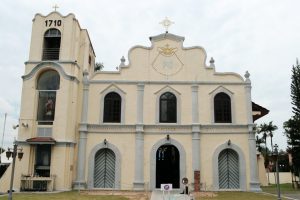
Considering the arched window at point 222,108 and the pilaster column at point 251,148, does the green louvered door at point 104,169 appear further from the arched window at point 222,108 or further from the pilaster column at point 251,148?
the pilaster column at point 251,148

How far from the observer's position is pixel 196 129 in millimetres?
22344

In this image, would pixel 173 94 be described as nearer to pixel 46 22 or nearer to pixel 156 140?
pixel 156 140

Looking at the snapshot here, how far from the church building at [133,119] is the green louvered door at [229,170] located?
7 centimetres

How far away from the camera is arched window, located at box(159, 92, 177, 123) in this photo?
23.0m

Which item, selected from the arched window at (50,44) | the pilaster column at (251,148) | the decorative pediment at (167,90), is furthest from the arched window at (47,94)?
the pilaster column at (251,148)

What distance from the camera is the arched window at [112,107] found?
23.0m

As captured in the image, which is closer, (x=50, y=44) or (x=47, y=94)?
(x=47, y=94)

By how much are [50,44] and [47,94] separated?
3887 mm

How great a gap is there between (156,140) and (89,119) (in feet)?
15.8

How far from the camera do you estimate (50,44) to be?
78.2 ft

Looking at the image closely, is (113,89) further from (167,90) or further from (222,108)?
(222,108)

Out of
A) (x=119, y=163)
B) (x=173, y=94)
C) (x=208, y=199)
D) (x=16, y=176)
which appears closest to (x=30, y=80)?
(x=16, y=176)

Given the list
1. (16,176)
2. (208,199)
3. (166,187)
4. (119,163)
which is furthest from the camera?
(119,163)

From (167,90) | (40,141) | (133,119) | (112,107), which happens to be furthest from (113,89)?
(40,141)
